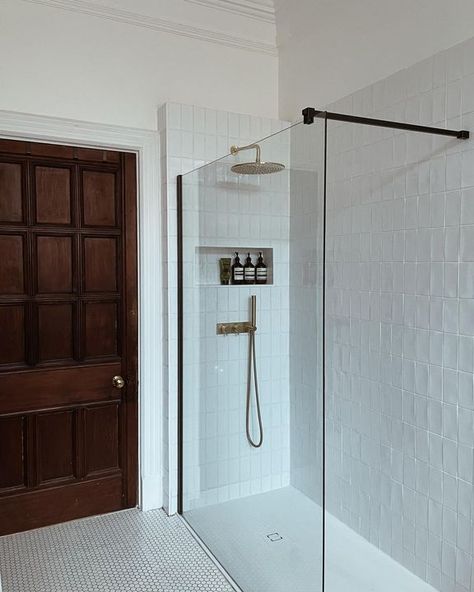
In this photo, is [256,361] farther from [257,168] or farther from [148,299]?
[257,168]

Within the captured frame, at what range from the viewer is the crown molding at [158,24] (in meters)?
2.60

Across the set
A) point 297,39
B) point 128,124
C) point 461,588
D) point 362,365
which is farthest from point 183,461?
point 297,39

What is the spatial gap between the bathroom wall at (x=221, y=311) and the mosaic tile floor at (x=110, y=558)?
237 mm

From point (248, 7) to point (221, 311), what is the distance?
5.98ft

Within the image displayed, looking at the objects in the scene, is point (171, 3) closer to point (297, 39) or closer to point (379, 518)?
point (297, 39)

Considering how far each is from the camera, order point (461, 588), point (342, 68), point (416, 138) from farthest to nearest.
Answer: point (342, 68), point (416, 138), point (461, 588)

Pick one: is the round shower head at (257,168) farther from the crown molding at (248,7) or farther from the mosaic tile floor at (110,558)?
the mosaic tile floor at (110,558)

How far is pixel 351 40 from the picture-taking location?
261 centimetres

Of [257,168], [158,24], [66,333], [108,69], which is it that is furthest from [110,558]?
[158,24]

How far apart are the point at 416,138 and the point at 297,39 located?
1202 millimetres

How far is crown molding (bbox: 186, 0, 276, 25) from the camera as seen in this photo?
2.95 meters

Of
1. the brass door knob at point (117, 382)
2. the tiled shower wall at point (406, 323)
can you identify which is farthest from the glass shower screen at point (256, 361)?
the tiled shower wall at point (406, 323)

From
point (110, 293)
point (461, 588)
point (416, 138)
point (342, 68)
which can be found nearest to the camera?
point (461, 588)

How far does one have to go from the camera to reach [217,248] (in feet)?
8.63
